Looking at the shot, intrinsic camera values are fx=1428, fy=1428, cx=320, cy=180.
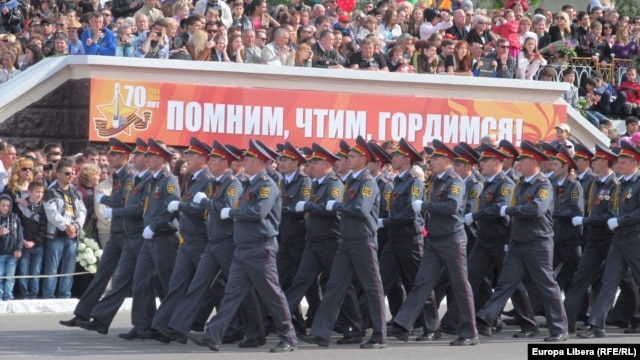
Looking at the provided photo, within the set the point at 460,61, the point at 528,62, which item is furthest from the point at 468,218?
the point at 528,62

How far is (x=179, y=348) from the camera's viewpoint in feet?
41.3

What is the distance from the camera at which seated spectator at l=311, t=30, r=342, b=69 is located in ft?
64.3

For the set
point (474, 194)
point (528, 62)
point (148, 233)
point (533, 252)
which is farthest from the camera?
point (528, 62)

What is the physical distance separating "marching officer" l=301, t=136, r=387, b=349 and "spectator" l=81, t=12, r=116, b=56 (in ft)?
20.6

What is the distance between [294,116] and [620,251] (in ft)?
21.4

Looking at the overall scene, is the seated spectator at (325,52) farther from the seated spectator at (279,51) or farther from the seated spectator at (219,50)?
the seated spectator at (219,50)

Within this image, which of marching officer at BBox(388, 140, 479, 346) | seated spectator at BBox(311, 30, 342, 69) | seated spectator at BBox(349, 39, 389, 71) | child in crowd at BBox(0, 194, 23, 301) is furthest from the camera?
seated spectator at BBox(349, 39, 389, 71)

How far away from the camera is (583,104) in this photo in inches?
875

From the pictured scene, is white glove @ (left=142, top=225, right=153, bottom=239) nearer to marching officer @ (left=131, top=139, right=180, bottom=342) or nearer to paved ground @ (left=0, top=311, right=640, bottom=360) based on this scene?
marching officer @ (left=131, top=139, right=180, bottom=342)

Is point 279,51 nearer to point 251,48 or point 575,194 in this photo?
point 251,48

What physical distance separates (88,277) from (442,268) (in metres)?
4.68

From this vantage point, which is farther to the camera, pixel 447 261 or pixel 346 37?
pixel 346 37

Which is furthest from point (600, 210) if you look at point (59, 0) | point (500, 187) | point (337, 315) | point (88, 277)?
point (59, 0)

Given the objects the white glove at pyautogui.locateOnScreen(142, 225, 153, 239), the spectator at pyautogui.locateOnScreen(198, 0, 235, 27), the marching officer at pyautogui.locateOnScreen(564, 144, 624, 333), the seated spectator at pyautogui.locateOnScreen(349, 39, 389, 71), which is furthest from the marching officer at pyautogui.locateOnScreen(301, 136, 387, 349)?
the spectator at pyautogui.locateOnScreen(198, 0, 235, 27)
